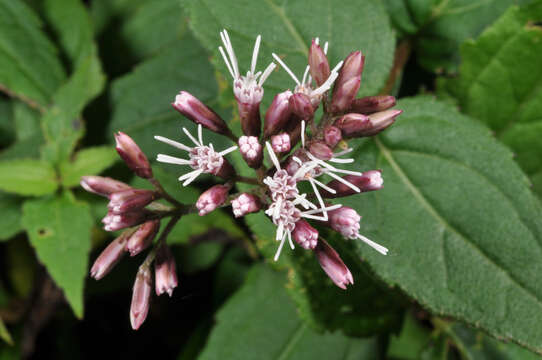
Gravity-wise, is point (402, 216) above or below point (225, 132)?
below

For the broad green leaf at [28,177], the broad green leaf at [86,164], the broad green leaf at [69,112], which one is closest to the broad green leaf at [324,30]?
the broad green leaf at [86,164]

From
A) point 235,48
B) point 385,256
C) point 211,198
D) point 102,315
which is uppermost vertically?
→ point 235,48

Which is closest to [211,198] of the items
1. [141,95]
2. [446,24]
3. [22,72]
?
[141,95]

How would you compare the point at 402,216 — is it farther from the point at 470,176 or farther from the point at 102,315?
the point at 102,315

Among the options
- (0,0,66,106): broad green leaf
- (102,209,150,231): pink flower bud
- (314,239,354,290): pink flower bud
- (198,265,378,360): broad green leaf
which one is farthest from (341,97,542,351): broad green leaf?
(0,0,66,106): broad green leaf

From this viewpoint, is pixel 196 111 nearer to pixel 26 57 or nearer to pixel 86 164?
pixel 86 164

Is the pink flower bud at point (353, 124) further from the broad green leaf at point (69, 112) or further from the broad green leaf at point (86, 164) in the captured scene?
the broad green leaf at point (69, 112)
